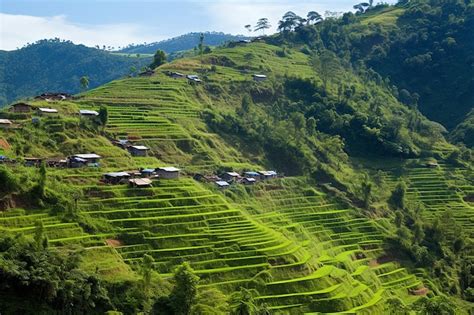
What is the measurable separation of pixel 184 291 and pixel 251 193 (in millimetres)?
27865

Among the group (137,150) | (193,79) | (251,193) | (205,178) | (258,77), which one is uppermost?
(193,79)

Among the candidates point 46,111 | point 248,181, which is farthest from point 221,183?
point 46,111

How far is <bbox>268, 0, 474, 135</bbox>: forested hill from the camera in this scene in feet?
410

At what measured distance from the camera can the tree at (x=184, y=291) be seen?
43.2m

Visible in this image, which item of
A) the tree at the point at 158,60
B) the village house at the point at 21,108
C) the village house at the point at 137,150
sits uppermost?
the tree at the point at 158,60

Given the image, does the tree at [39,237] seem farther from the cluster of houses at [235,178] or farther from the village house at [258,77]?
the village house at [258,77]

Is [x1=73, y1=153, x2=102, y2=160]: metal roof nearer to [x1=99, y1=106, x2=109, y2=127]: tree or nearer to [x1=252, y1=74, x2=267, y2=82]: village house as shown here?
[x1=99, y1=106, x2=109, y2=127]: tree

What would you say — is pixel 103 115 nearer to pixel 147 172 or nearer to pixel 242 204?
pixel 147 172

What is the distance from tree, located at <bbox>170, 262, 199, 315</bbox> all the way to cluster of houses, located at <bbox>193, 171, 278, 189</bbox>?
80.6ft

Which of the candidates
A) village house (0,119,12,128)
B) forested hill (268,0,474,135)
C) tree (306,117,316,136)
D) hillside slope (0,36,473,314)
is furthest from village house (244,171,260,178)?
forested hill (268,0,474,135)

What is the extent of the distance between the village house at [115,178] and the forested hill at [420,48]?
77.0 metres

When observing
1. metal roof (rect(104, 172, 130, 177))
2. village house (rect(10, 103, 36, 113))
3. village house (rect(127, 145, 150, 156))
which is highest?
village house (rect(10, 103, 36, 113))

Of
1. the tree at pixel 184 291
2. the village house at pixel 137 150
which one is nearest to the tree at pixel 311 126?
the village house at pixel 137 150

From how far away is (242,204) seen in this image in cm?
6669
